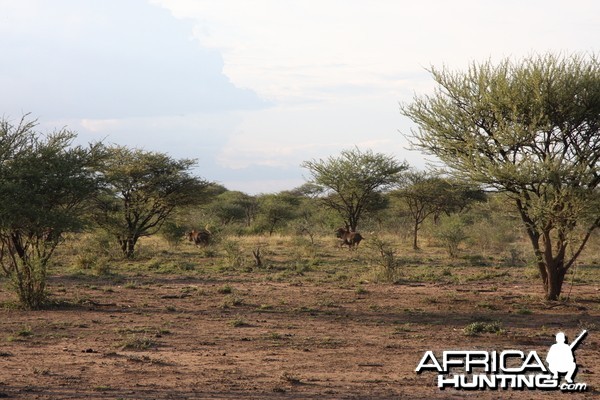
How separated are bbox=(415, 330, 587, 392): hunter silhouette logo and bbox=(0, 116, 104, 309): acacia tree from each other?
7.56m

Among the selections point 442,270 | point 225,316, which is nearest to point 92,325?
point 225,316

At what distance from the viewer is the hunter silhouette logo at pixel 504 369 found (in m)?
8.11

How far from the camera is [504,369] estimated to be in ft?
28.8

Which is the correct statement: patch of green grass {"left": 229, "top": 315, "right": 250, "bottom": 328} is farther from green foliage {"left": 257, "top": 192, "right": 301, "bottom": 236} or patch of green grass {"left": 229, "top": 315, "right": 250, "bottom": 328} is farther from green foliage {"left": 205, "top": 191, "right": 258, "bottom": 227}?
green foliage {"left": 205, "top": 191, "right": 258, "bottom": 227}

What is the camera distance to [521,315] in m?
13.4

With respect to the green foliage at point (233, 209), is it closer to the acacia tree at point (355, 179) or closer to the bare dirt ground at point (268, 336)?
the acacia tree at point (355, 179)

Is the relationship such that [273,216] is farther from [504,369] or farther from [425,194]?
[504,369]

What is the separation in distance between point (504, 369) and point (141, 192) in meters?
19.7

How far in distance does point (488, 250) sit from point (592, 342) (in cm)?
2013

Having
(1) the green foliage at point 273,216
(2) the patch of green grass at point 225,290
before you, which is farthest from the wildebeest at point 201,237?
(2) the patch of green grass at point 225,290

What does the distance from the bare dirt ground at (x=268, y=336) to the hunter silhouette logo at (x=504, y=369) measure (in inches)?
7.1

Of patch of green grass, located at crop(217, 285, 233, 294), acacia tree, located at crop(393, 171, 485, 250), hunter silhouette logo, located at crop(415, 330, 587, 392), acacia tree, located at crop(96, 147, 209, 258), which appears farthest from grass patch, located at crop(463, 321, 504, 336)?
acacia tree, located at crop(393, 171, 485, 250)

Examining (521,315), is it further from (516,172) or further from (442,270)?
(442,270)

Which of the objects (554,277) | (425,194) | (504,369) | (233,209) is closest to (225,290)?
(554,277)
